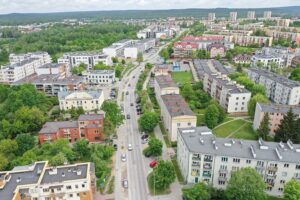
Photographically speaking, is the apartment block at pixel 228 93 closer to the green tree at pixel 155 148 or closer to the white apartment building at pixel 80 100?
the green tree at pixel 155 148

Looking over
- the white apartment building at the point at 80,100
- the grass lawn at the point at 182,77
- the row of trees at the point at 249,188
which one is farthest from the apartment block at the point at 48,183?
the grass lawn at the point at 182,77

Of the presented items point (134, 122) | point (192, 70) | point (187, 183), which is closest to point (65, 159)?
point (187, 183)

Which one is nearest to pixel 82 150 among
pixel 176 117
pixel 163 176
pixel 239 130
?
pixel 163 176

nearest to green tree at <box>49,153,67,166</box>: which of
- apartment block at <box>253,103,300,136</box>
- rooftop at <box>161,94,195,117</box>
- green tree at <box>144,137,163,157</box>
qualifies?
green tree at <box>144,137,163,157</box>

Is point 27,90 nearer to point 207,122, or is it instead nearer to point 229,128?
point 207,122

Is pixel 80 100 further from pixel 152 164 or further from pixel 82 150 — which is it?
pixel 152 164

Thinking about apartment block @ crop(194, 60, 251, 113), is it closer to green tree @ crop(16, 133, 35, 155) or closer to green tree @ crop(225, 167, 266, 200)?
green tree @ crop(225, 167, 266, 200)

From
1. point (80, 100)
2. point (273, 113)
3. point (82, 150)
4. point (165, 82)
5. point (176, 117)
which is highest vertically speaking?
point (165, 82)
